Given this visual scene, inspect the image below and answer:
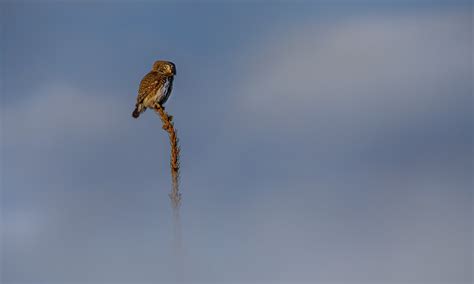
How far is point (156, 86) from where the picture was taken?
1250 cm

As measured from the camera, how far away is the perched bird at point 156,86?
12.3 meters

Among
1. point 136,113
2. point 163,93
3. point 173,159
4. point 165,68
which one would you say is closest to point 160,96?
point 163,93

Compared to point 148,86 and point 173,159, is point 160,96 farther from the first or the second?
point 173,159

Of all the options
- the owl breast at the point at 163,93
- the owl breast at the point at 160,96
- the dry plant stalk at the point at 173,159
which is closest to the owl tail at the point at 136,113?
the owl breast at the point at 160,96

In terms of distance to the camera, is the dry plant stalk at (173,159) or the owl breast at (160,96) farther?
the owl breast at (160,96)

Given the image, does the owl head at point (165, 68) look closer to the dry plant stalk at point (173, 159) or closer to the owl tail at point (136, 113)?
the owl tail at point (136, 113)

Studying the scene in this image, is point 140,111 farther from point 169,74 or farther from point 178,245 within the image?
point 178,245

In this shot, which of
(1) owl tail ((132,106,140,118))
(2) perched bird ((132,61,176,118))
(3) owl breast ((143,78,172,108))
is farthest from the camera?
(1) owl tail ((132,106,140,118))

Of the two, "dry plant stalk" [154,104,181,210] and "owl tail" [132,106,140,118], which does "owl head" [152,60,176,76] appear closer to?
"owl tail" [132,106,140,118]

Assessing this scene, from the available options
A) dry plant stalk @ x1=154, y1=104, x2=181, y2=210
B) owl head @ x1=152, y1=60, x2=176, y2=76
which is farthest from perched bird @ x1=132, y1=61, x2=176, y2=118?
dry plant stalk @ x1=154, y1=104, x2=181, y2=210

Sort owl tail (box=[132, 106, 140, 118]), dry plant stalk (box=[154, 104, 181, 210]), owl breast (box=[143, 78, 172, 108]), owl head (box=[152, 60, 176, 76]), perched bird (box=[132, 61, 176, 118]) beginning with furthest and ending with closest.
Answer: owl tail (box=[132, 106, 140, 118]) → owl head (box=[152, 60, 176, 76]) → perched bird (box=[132, 61, 176, 118]) → owl breast (box=[143, 78, 172, 108]) → dry plant stalk (box=[154, 104, 181, 210])

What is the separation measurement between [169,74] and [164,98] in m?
0.52

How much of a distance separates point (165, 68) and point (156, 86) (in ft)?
1.52

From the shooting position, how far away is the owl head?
12688 millimetres
